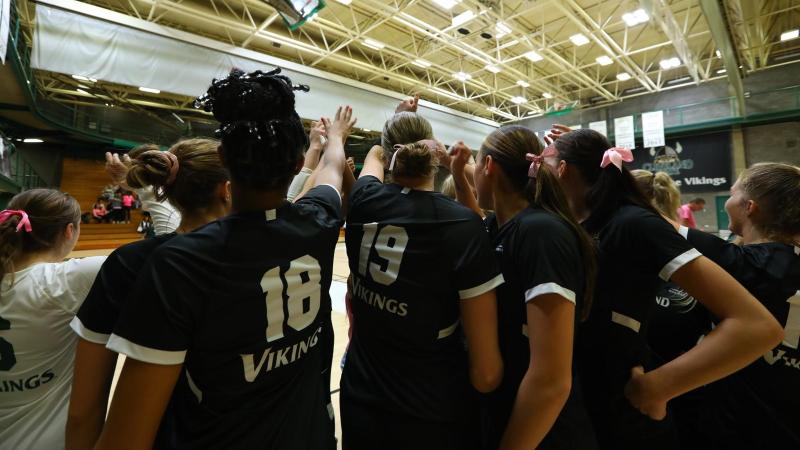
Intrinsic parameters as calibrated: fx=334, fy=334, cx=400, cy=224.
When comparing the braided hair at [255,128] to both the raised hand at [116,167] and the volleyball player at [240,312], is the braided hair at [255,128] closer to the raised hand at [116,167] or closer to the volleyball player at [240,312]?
the volleyball player at [240,312]

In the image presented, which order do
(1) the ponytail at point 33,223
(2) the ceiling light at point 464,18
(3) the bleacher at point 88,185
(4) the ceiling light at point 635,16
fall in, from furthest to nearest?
(3) the bleacher at point 88,185
(4) the ceiling light at point 635,16
(2) the ceiling light at point 464,18
(1) the ponytail at point 33,223

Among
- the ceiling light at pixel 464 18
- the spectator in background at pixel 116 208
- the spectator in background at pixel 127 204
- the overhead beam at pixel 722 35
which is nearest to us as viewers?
the overhead beam at pixel 722 35

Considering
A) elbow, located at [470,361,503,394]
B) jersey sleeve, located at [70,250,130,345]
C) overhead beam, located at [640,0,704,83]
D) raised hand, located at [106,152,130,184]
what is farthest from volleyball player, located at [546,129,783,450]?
overhead beam, located at [640,0,704,83]

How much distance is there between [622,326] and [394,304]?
89cm

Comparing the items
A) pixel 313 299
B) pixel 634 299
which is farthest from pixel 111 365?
pixel 634 299

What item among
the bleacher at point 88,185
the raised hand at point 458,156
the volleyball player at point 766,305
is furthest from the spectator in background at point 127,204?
the volleyball player at point 766,305

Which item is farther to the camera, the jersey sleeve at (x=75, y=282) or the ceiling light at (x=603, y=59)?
the ceiling light at (x=603, y=59)

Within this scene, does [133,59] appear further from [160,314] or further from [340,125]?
[160,314]

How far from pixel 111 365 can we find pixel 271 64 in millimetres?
11375

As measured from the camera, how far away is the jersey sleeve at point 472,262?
113 cm

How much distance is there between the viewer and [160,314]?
2.47 ft

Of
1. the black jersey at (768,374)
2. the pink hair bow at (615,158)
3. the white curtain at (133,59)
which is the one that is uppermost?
the white curtain at (133,59)

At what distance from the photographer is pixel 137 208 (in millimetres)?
16281

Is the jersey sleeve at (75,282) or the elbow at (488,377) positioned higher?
the jersey sleeve at (75,282)
